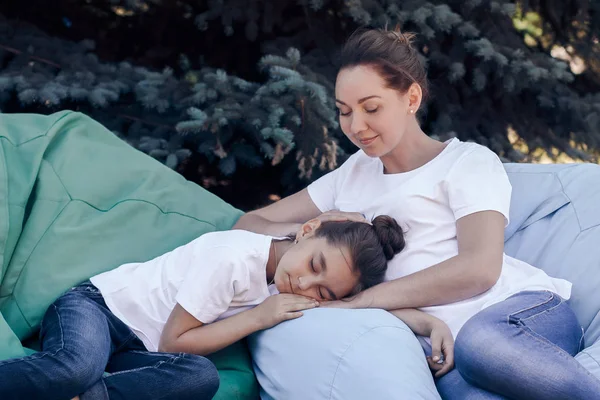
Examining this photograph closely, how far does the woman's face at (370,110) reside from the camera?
2.30 metres

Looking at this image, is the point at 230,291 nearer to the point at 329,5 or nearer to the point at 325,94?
the point at 325,94

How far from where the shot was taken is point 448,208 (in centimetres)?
230

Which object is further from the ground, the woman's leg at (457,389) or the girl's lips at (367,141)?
the girl's lips at (367,141)

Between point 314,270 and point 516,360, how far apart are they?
0.60m

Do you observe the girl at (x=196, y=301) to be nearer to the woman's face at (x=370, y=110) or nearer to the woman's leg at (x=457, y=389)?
the woman's face at (x=370, y=110)

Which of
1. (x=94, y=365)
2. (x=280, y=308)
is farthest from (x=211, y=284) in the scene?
(x=94, y=365)

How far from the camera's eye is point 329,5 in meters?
3.91

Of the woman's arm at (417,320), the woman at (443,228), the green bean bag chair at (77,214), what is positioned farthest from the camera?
the green bean bag chair at (77,214)

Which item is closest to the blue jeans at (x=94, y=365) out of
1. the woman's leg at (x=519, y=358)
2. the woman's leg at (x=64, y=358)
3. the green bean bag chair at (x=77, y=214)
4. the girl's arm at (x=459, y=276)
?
the woman's leg at (x=64, y=358)

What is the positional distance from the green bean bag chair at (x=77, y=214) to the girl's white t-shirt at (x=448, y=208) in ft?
1.96

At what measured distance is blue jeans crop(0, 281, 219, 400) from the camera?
5.97ft

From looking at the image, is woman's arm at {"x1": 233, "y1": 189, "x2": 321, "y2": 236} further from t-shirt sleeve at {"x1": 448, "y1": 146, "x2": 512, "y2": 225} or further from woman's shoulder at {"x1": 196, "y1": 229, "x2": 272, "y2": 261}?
t-shirt sleeve at {"x1": 448, "y1": 146, "x2": 512, "y2": 225}

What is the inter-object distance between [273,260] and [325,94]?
1299mm

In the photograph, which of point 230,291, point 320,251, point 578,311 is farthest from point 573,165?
point 230,291
